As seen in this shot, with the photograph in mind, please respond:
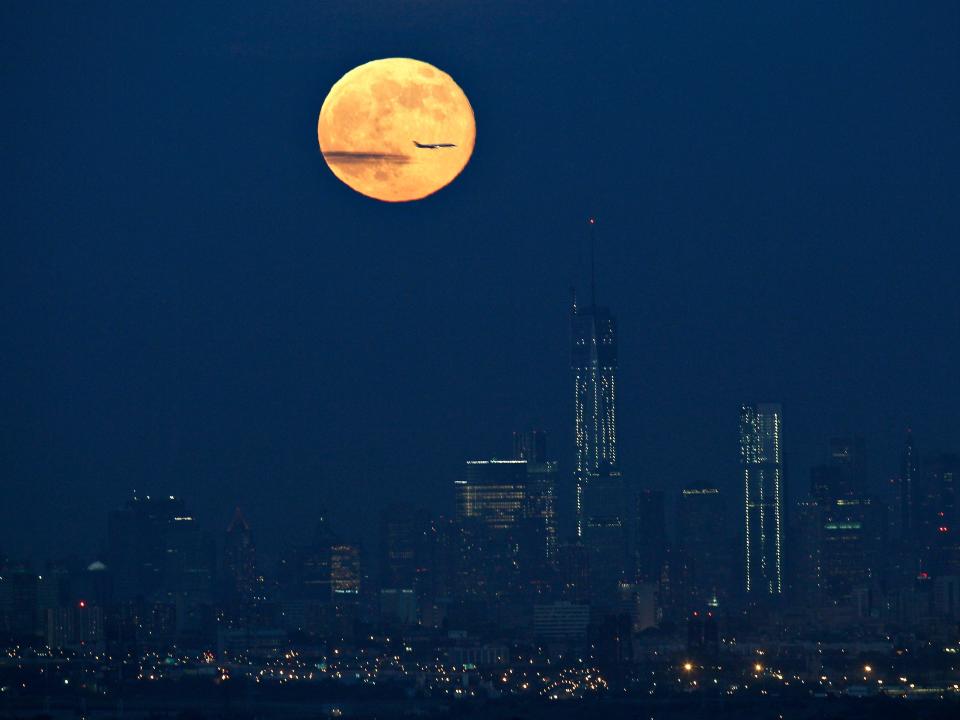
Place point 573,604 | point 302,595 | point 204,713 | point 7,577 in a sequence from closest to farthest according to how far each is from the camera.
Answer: point 204,713 → point 7,577 → point 573,604 → point 302,595

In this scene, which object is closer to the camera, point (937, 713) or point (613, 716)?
point (937, 713)

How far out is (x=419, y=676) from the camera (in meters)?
99.5

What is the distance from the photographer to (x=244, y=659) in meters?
113

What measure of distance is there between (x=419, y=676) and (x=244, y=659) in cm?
1621

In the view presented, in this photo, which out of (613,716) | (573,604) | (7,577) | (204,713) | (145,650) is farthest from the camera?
(573,604)

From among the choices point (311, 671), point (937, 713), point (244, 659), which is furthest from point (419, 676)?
point (937, 713)

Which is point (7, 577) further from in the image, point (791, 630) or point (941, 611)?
point (941, 611)

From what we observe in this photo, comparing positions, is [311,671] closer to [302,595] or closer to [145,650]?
[145,650]

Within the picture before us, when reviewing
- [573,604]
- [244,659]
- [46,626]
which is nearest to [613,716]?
[244,659]

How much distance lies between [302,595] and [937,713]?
9081 cm

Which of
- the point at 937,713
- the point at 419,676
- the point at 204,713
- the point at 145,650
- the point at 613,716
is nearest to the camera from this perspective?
the point at 937,713

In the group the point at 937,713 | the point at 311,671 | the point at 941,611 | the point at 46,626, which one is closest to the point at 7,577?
the point at 46,626

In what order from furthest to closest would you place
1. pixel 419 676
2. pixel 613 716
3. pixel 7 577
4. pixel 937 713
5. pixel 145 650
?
pixel 7 577 < pixel 145 650 < pixel 419 676 < pixel 613 716 < pixel 937 713

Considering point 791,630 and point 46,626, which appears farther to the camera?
point 791,630
